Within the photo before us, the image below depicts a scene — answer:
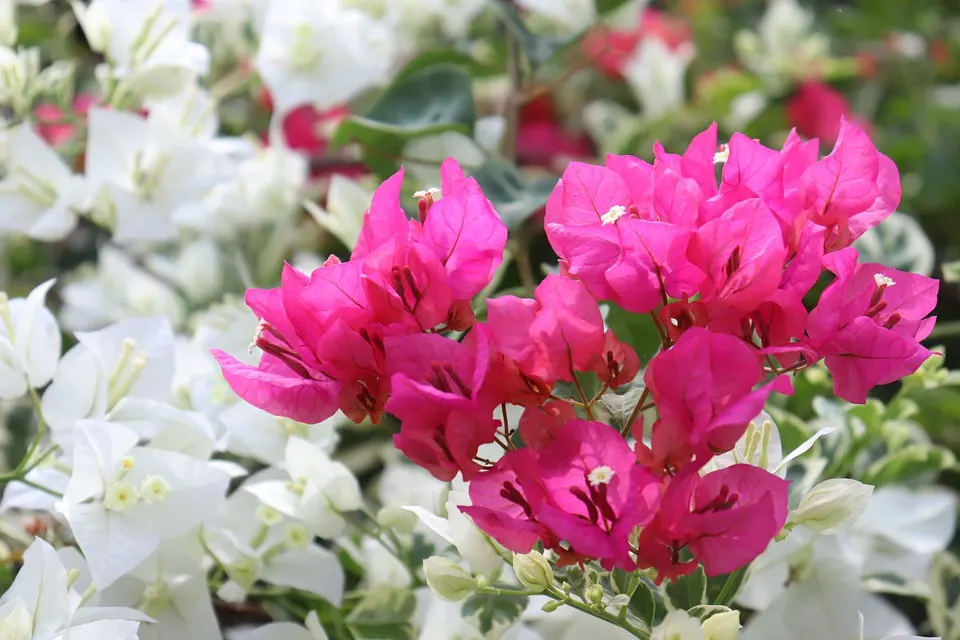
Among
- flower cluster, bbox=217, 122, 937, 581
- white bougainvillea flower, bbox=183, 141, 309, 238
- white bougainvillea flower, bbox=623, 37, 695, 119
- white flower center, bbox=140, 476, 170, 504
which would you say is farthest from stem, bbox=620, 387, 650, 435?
white bougainvillea flower, bbox=623, 37, 695, 119

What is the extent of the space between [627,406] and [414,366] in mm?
106

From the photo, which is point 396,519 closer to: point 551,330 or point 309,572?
point 309,572

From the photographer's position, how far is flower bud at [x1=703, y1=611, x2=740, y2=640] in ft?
1.23

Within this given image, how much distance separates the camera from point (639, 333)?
0.54 m

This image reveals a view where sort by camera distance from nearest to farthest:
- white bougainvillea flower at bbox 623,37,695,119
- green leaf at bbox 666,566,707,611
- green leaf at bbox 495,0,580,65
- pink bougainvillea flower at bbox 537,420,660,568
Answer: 1. pink bougainvillea flower at bbox 537,420,660,568
2. green leaf at bbox 666,566,707,611
3. green leaf at bbox 495,0,580,65
4. white bougainvillea flower at bbox 623,37,695,119

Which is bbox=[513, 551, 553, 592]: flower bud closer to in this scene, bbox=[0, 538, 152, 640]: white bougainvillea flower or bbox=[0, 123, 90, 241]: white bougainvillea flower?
bbox=[0, 538, 152, 640]: white bougainvillea flower

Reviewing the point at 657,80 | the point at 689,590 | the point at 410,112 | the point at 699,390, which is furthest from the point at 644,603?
the point at 657,80

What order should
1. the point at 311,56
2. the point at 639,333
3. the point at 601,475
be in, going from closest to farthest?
the point at 601,475 < the point at 639,333 < the point at 311,56

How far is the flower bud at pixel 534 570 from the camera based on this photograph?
14.8 inches

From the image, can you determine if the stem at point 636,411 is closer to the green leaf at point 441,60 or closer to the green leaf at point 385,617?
the green leaf at point 385,617

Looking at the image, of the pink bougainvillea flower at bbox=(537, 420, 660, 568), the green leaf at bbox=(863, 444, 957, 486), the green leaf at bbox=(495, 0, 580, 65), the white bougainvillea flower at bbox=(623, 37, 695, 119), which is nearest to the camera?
the pink bougainvillea flower at bbox=(537, 420, 660, 568)

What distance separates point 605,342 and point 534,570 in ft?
0.29

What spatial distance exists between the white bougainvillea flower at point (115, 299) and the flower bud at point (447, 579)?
0.46 metres

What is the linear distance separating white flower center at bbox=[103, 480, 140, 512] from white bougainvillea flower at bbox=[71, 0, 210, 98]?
0.92 feet
